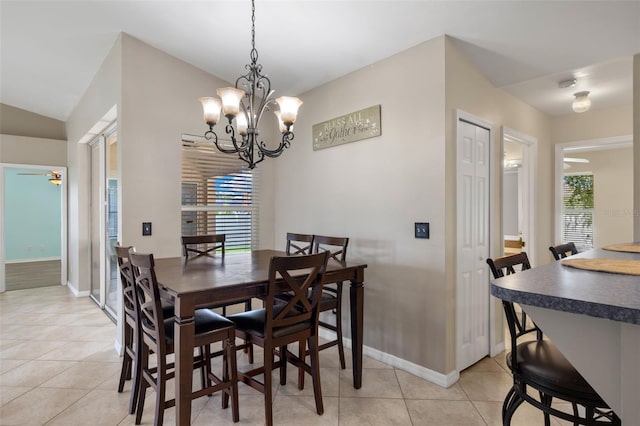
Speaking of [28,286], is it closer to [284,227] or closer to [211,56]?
[284,227]

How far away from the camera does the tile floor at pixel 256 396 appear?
6.86ft

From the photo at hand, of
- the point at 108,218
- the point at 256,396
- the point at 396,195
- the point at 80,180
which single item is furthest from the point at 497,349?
the point at 80,180

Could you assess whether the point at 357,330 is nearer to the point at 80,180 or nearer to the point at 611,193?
the point at 611,193

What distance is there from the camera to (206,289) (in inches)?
69.4

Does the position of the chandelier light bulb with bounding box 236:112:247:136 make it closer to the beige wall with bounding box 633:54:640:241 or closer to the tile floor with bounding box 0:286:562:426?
the tile floor with bounding box 0:286:562:426

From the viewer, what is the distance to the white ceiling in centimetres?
222

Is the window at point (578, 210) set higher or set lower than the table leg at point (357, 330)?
higher

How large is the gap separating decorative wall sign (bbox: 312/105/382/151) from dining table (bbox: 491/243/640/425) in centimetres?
215

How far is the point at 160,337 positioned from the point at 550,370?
1.77 meters

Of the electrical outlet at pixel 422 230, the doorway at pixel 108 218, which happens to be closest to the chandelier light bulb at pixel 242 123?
the electrical outlet at pixel 422 230

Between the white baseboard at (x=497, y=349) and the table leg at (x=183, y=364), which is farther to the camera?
the white baseboard at (x=497, y=349)

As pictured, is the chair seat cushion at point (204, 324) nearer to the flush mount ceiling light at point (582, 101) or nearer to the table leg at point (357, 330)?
the table leg at point (357, 330)

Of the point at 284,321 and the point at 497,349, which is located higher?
the point at 284,321

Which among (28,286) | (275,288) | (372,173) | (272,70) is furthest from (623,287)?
(28,286)
